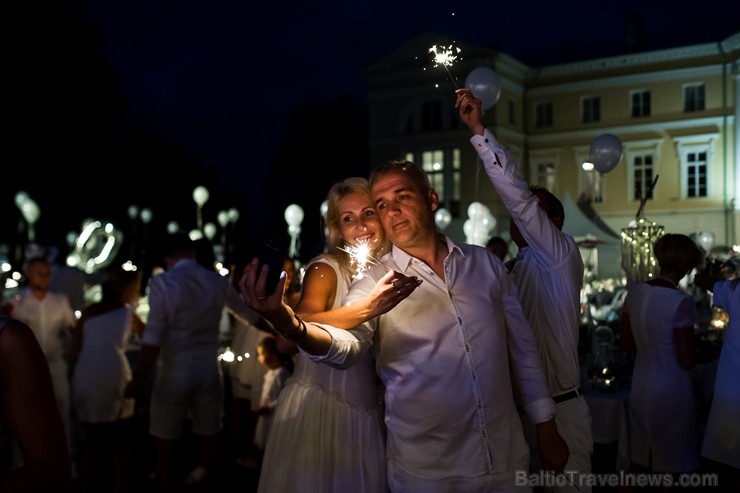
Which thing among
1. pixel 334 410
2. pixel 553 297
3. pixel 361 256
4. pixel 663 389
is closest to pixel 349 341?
pixel 361 256

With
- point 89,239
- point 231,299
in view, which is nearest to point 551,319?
point 231,299

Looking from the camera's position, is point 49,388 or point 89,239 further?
point 89,239

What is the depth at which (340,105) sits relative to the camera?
49031mm

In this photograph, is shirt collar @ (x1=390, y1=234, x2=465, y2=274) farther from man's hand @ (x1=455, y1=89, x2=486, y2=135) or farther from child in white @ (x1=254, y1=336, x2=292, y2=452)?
child in white @ (x1=254, y1=336, x2=292, y2=452)

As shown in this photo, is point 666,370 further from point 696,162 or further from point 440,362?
point 696,162

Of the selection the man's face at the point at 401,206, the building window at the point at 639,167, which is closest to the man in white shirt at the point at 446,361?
the man's face at the point at 401,206

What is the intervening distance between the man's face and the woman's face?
0.44 m

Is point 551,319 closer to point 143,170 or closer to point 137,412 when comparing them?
point 137,412

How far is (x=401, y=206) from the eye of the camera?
268cm

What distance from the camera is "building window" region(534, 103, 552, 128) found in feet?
108

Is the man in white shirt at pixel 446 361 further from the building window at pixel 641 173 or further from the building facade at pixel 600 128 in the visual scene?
the building window at pixel 641 173

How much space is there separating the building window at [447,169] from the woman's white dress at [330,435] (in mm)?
29897

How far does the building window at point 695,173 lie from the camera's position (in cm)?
3019

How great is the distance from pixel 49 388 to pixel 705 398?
216 inches
